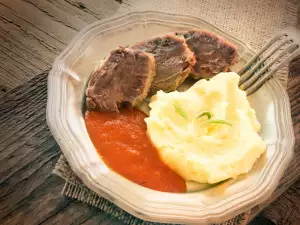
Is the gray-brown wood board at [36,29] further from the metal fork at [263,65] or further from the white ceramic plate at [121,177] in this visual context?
the metal fork at [263,65]

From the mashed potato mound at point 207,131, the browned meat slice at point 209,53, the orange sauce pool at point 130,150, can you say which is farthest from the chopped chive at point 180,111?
the browned meat slice at point 209,53

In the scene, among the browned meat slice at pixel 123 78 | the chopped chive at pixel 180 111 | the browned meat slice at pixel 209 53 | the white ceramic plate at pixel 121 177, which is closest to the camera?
the white ceramic plate at pixel 121 177

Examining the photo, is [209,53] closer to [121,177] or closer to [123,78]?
[123,78]

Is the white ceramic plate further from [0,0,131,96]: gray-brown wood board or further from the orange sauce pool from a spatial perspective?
[0,0,131,96]: gray-brown wood board

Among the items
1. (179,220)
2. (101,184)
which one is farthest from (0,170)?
(179,220)

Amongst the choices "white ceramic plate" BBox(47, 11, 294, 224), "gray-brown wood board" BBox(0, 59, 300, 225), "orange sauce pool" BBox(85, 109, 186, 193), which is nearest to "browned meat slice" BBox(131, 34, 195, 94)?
"white ceramic plate" BBox(47, 11, 294, 224)

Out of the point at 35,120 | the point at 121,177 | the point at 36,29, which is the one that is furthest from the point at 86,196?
the point at 36,29

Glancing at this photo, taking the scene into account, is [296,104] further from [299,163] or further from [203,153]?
[203,153]
